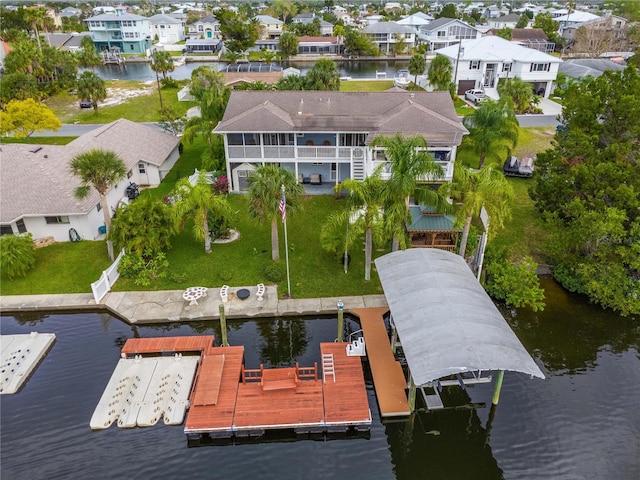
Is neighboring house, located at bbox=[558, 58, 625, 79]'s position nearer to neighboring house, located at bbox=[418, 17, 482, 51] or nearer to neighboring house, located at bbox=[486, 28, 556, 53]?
neighboring house, located at bbox=[486, 28, 556, 53]

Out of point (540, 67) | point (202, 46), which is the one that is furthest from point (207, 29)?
point (540, 67)

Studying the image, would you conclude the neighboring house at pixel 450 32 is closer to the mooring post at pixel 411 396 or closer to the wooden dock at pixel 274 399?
the wooden dock at pixel 274 399

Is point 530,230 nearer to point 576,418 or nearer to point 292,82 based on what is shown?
point 576,418

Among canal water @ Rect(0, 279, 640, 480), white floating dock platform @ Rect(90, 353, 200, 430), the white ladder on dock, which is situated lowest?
canal water @ Rect(0, 279, 640, 480)

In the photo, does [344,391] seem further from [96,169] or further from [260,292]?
[96,169]

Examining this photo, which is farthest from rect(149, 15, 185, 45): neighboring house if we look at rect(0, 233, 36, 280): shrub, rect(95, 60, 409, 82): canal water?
rect(0, 233, 36, 280): shrub

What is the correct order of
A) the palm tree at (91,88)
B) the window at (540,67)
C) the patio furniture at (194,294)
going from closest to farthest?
the patio furniture at (194,294)
the palm tree at (91,88)
the window at (540,67)

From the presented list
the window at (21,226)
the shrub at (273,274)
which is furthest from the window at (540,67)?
the window at (21,226)

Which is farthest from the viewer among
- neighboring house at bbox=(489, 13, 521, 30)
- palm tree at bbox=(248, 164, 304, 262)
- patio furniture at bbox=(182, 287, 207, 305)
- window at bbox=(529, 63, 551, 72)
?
neighboring house at bbox=(489, 13, 521, 30)
